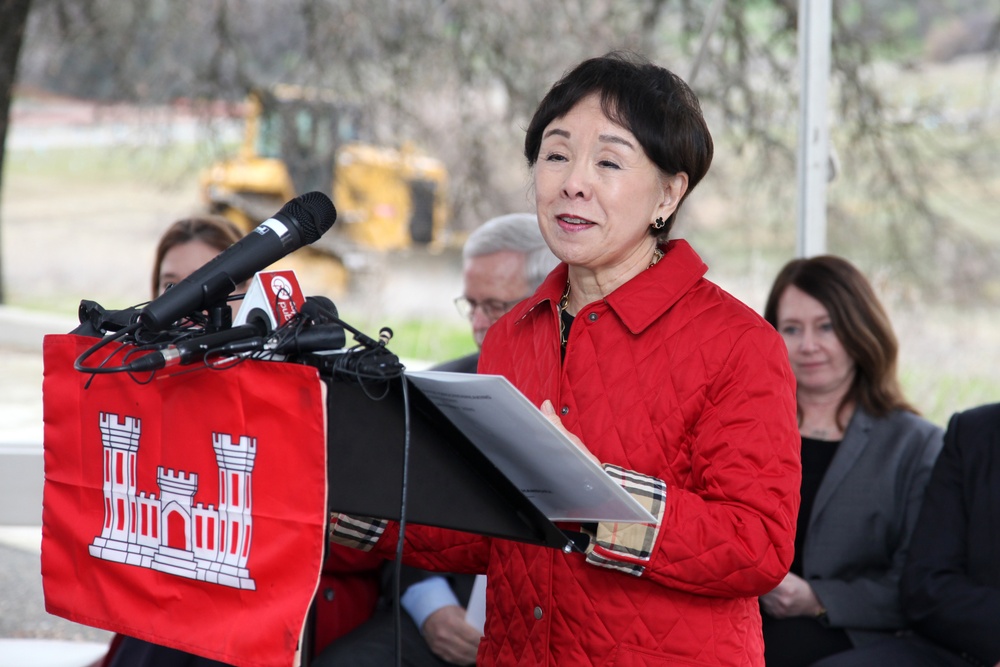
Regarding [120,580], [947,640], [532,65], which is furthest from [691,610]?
[532,65]

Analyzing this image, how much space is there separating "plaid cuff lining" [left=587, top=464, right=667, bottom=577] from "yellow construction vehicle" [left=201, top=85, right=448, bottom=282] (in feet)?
13.5

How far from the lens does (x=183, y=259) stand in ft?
10.3

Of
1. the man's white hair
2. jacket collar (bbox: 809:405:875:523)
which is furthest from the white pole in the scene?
the man's white hair

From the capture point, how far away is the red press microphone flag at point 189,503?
1329mm

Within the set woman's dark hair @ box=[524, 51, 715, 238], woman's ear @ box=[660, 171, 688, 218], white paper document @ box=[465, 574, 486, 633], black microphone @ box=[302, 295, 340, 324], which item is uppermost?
woman's dark hair @ box=[524, 51, 715, 238]

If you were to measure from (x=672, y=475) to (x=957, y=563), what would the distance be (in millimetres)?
1389

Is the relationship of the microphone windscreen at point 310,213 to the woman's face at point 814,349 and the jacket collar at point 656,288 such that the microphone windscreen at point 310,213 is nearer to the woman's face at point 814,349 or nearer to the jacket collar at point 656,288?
the jacket collar at point 656,288

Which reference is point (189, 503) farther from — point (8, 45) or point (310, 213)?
point (8, 45)

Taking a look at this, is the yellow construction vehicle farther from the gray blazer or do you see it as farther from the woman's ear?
the woman's ear

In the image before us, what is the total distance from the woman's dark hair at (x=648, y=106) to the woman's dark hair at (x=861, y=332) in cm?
148

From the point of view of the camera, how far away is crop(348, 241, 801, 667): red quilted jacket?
4.97 feet

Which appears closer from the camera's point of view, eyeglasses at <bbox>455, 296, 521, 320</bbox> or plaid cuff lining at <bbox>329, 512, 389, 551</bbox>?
plaid cuff lining at <bbox>329, 512, 389, 551</bbox>

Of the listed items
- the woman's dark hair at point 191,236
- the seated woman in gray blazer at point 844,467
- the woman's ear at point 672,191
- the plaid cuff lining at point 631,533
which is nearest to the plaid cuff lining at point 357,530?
the plaid cuff lining at point 631,533

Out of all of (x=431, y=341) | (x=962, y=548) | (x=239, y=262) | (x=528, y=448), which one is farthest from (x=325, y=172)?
(x=528, y=448)
